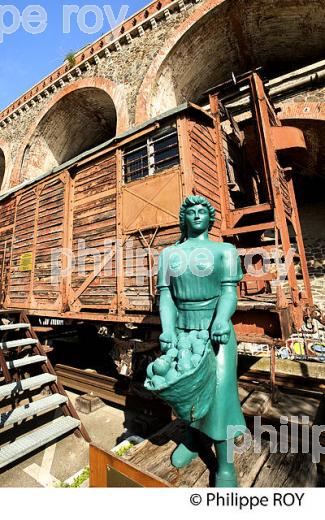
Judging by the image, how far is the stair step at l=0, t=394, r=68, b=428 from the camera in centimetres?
376

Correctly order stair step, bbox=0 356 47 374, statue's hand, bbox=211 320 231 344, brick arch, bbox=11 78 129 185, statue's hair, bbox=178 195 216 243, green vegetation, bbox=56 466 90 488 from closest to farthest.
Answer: statue's hand, bbox=211 320 231 344 → statue's hair, bbox=178 195 216 243 → green vegetation, bbox=56 466 90 488 → stair step, bbox=0 356 47 374 → brick arch, bbox=11 78 129 185

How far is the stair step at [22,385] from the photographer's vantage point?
13.4 feet

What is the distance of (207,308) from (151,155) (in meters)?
4.49

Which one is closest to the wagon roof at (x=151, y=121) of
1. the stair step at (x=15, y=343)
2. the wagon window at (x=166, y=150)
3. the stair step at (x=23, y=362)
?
the wagon window at (x=166, y=150)

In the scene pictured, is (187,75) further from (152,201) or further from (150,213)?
(150,213)

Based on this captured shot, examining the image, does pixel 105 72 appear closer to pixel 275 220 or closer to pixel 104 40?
pixel 104 40

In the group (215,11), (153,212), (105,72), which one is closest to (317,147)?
(215,11)

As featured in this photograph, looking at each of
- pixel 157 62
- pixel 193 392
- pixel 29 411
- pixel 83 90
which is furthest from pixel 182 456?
pixel 83 90

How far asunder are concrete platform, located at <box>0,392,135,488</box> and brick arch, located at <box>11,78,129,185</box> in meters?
9.00

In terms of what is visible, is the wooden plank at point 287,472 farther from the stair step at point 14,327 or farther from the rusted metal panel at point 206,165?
the stair step at point 14,327

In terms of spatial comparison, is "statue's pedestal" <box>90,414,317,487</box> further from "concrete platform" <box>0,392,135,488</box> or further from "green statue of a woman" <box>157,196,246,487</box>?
"concrete platform" <box>0,392,135,488</box>

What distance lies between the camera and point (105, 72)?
Result: 10.9m

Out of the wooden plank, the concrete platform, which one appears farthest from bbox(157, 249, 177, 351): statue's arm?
the concrete platform

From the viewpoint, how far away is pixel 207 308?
8.29 feet
